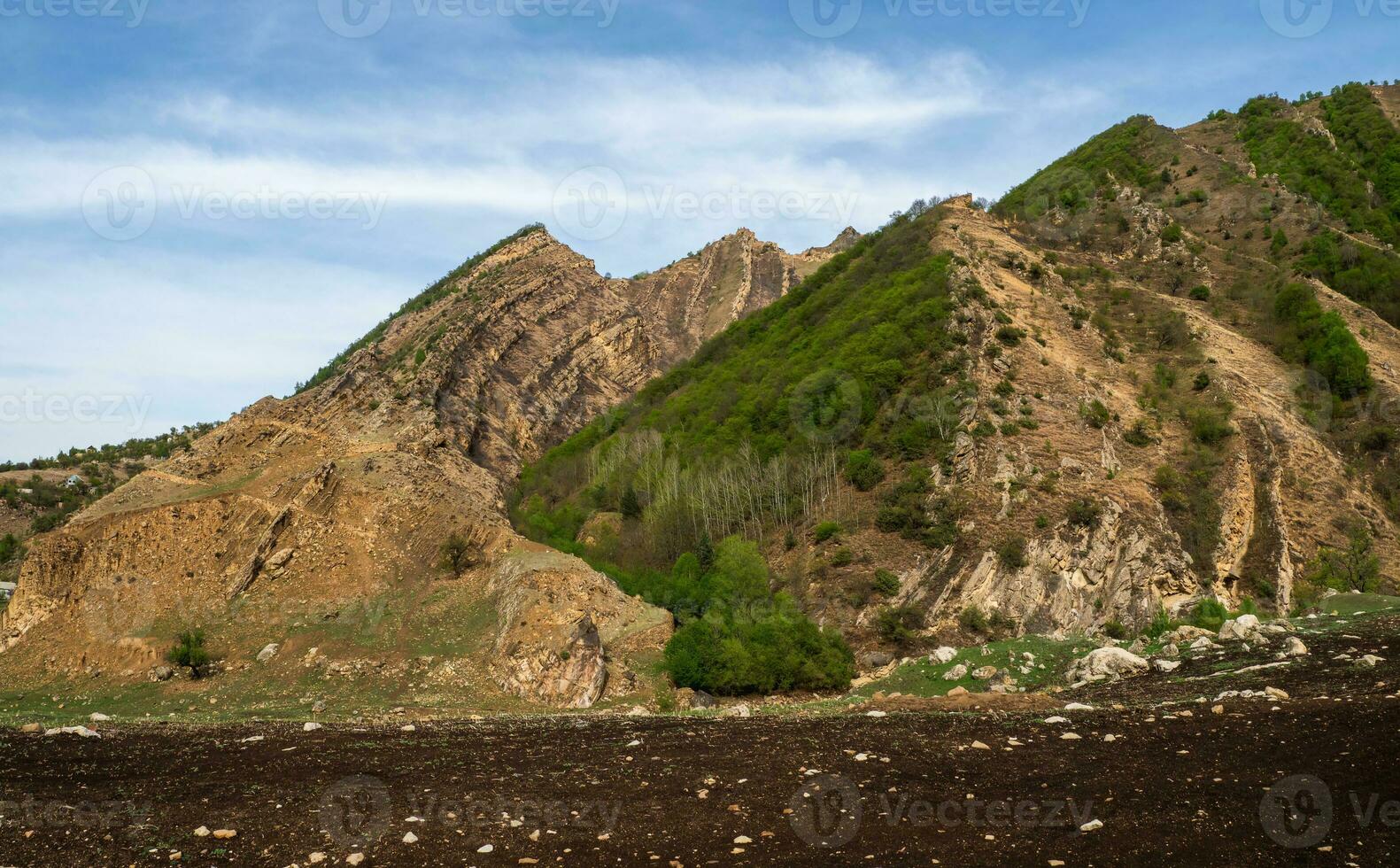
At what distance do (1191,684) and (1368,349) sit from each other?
151 feet

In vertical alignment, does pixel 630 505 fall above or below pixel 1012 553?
above

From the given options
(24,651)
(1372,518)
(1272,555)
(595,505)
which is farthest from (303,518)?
(1372,518)

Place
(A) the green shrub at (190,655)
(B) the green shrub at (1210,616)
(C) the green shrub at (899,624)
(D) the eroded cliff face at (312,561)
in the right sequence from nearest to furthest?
(B) the green shrub at (1210,616) → (A) the green shrub at (190,655) → (D) the eroded cliff face at (312,561) → (C) the green shrub at (899,624)

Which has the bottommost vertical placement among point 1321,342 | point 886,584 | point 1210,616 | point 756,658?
point 756,658

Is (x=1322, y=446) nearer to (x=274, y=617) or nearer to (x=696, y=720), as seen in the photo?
(x=696, y=720)

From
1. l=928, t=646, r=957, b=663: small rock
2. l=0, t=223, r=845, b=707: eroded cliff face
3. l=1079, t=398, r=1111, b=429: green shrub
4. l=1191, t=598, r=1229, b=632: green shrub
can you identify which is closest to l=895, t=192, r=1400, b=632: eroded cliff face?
l=1079, t=398, r=1111, b=429: green shrub

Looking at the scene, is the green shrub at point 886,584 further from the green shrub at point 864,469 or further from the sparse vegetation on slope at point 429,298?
the sparse vegetation on slope at point 429,298

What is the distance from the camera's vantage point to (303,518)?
36.3 meters

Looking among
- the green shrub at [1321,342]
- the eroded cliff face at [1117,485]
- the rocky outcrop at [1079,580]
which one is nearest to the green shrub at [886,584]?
the eroded cliff face at [1117,485]

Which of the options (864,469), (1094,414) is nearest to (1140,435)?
(1094,414)

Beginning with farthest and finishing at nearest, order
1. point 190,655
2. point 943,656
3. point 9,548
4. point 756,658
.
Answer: point 9,548 < point 756,658 < point 190,655 < point 943,656

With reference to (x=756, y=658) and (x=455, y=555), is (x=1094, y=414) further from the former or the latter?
(x=455, y=555)

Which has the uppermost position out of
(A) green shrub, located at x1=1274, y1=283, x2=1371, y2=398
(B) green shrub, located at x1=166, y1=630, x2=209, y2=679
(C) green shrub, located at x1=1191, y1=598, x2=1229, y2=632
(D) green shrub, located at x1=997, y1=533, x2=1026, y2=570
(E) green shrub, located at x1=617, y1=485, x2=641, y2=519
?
(A) green shrub, located at x1=1274, y1=283, x2=1371, y2=398

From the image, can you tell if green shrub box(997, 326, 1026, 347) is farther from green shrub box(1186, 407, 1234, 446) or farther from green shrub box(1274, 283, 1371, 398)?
green shrub box(1274, 283, 1371, 398)
